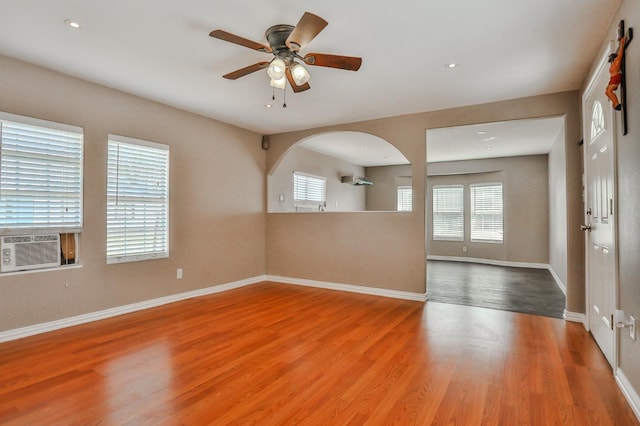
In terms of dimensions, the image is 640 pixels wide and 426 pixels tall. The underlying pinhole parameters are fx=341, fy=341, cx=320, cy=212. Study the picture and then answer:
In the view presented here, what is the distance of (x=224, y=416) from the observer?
196cm

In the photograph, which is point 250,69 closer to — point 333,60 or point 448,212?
point 333,60

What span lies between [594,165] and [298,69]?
9.17 ft

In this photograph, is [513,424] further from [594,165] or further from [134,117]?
[134,117]

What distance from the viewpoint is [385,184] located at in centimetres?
996

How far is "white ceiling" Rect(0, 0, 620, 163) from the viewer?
2416 millimetres

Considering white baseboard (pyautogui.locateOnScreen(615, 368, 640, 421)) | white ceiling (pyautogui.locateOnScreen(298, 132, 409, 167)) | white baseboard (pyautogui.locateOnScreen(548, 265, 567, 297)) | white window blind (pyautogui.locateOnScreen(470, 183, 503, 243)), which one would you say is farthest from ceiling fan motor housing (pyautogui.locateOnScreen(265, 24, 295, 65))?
white window blind (pyautogui.locateOnScreen(470, 183, 503, 243))

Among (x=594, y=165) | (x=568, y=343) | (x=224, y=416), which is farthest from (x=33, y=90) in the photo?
(x=568, y=343)

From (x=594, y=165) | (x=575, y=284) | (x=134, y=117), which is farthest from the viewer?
(x=134, y=117)

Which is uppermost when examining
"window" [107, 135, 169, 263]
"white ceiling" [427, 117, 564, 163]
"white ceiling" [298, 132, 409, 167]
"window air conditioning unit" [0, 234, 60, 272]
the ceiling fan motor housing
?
"white ceiling" [298, 132, 409, 167]

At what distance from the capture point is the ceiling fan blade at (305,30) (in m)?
2.12

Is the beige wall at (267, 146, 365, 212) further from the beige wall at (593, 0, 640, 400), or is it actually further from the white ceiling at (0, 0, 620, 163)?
the beige wall at (593, 0, 640, 400)

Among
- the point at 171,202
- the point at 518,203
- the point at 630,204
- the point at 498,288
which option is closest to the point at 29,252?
the point at 171,202

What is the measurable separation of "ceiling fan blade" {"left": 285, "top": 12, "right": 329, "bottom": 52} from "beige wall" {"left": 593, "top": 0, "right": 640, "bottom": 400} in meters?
1.89

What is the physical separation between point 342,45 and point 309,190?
483 centimetres
